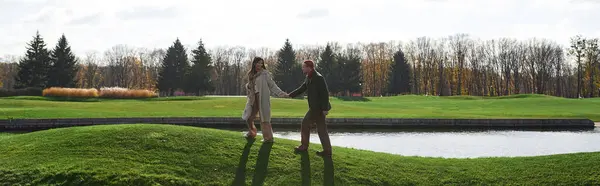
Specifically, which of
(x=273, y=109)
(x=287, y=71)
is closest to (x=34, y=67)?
(x=287, y=71)

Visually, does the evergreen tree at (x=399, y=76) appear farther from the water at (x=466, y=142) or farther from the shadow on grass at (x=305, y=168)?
the shadow on grass at (x=305, y=168)

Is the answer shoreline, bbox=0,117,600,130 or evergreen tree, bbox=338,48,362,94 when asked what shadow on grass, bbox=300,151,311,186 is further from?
evergreen tree, bbox=338,48,362,94

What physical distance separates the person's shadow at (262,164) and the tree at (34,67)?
5998 centimetres

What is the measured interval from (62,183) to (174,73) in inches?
2481

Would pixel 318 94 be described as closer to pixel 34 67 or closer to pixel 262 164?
pixel 262 164

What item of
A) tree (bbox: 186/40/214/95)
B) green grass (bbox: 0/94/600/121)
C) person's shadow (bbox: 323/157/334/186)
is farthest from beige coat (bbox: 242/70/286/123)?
tree (bbox: 186/40/214/95)

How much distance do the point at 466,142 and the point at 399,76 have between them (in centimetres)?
6251

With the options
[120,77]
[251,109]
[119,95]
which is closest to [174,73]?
[119,95]

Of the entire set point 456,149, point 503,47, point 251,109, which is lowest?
point 456,149

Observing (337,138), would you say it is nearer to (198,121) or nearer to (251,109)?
(198,121)

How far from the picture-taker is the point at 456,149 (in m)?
17.1

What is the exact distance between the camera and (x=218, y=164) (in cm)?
816

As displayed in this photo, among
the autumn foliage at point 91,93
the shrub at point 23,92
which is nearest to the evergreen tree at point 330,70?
the autumn foliage at point 91,93

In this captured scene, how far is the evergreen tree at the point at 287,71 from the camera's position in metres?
69.5
